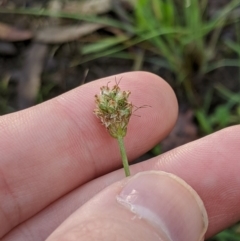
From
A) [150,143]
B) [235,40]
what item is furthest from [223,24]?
[150,143]

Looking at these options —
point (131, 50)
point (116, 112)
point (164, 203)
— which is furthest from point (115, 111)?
point (131, 50)

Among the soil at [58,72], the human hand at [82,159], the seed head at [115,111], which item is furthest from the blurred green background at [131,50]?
the seed head at [115,111]

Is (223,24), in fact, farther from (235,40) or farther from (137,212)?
(137,212)

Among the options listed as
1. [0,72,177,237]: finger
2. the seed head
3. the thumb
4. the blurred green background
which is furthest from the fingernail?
the blurred green background

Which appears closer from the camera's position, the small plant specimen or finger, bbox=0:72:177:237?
the small plant specimen

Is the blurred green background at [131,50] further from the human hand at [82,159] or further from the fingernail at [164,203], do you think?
the fingernail at [164,203]

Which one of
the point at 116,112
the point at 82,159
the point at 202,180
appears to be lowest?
the point at 202,180

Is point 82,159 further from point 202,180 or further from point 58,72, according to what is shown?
point 58,72

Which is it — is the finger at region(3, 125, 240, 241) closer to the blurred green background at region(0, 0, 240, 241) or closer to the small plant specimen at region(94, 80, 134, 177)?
the small plant specimen at region(94, 80, 134, 177)
